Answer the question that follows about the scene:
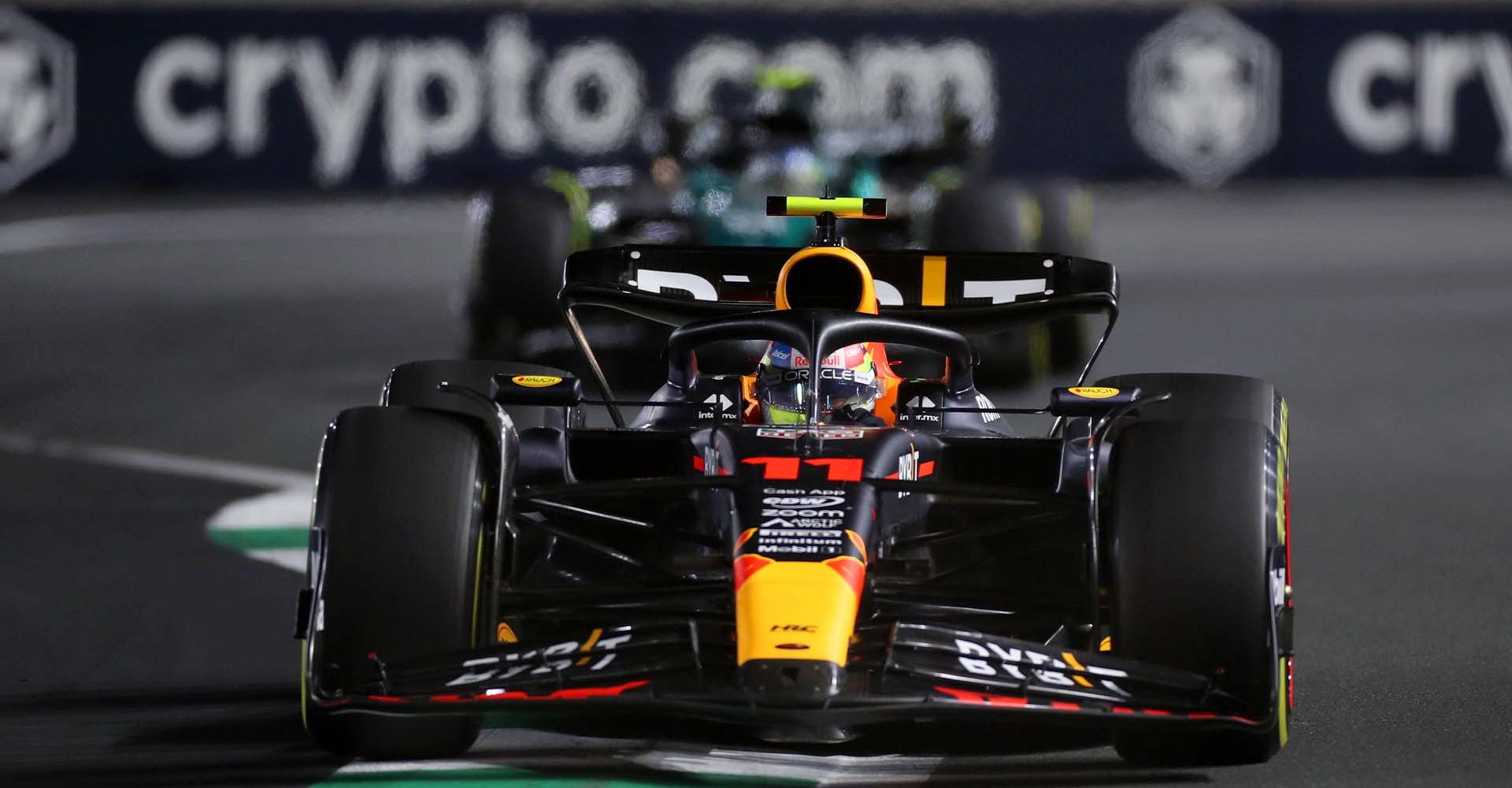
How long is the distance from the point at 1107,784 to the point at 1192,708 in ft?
1.21

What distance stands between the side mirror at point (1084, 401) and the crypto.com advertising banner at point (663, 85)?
1896cm

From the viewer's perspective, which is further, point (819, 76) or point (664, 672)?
point (819, 76)

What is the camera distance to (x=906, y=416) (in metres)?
7.04

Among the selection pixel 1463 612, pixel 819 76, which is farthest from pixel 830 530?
pixel 819 76

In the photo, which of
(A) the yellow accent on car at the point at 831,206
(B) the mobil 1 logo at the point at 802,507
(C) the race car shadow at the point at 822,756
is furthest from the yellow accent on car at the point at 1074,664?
(A) the yellow accent on car at the point at 831,206

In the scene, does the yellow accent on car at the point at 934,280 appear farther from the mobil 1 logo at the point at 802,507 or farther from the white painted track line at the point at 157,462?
the white painted track line at the point at 157,462

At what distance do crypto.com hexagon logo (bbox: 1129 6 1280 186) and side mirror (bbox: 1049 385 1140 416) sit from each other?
20749mm

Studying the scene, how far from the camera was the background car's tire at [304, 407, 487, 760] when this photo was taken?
544 centimetres

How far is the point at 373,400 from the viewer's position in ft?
40.3

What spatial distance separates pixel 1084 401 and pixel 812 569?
3.44ft

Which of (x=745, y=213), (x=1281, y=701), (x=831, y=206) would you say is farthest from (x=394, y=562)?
(x=745, y=213)

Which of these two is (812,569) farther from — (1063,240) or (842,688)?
(1063,240)

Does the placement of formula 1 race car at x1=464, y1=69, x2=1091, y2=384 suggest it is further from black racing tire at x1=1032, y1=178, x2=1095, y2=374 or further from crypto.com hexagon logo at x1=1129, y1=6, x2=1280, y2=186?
crypto.com hexagon logo at x1=1129, y1=6, x2=1280, y2=186

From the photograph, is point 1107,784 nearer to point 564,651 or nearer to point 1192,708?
point 1192,708
